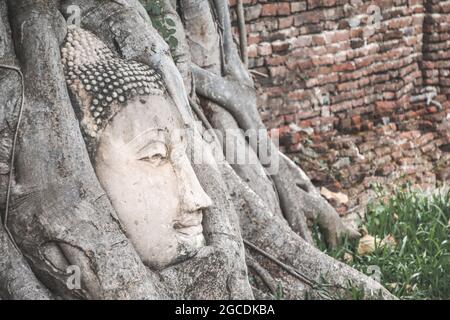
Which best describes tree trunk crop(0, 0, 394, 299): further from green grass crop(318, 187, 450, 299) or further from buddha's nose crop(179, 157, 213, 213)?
green grass crop(318, 187, 450, 299)

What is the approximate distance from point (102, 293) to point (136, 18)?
127 centimetres

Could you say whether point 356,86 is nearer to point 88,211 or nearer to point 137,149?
point 137,149

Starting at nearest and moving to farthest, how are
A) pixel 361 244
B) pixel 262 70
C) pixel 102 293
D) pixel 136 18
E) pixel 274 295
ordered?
pixel 102 293
pixel 136 18
pixel 274 295
pixel 361 244
pixel 262 70

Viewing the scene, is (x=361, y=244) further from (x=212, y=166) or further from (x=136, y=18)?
(x=136, y=18)

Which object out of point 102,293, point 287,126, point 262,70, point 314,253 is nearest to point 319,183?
point 287,126

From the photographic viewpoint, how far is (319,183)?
7035 mm

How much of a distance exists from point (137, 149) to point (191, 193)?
1.03 ft

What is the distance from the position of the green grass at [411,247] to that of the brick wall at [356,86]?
71 cm

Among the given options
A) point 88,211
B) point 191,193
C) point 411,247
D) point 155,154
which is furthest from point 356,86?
point 88,211

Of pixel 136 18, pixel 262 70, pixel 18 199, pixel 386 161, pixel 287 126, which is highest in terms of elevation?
pixel 136 18

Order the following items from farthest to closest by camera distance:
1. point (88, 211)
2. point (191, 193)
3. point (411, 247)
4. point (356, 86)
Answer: point (356, 86) → point (411, 247) → point (191, 193) → point (88, 211)

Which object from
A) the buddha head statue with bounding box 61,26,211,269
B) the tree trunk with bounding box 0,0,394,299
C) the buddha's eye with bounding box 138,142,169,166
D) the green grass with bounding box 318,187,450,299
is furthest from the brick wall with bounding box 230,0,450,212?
the buddha's eye with bounding box 138,142,169,166

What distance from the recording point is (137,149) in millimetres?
3734

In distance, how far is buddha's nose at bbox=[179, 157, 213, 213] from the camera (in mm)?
3848
